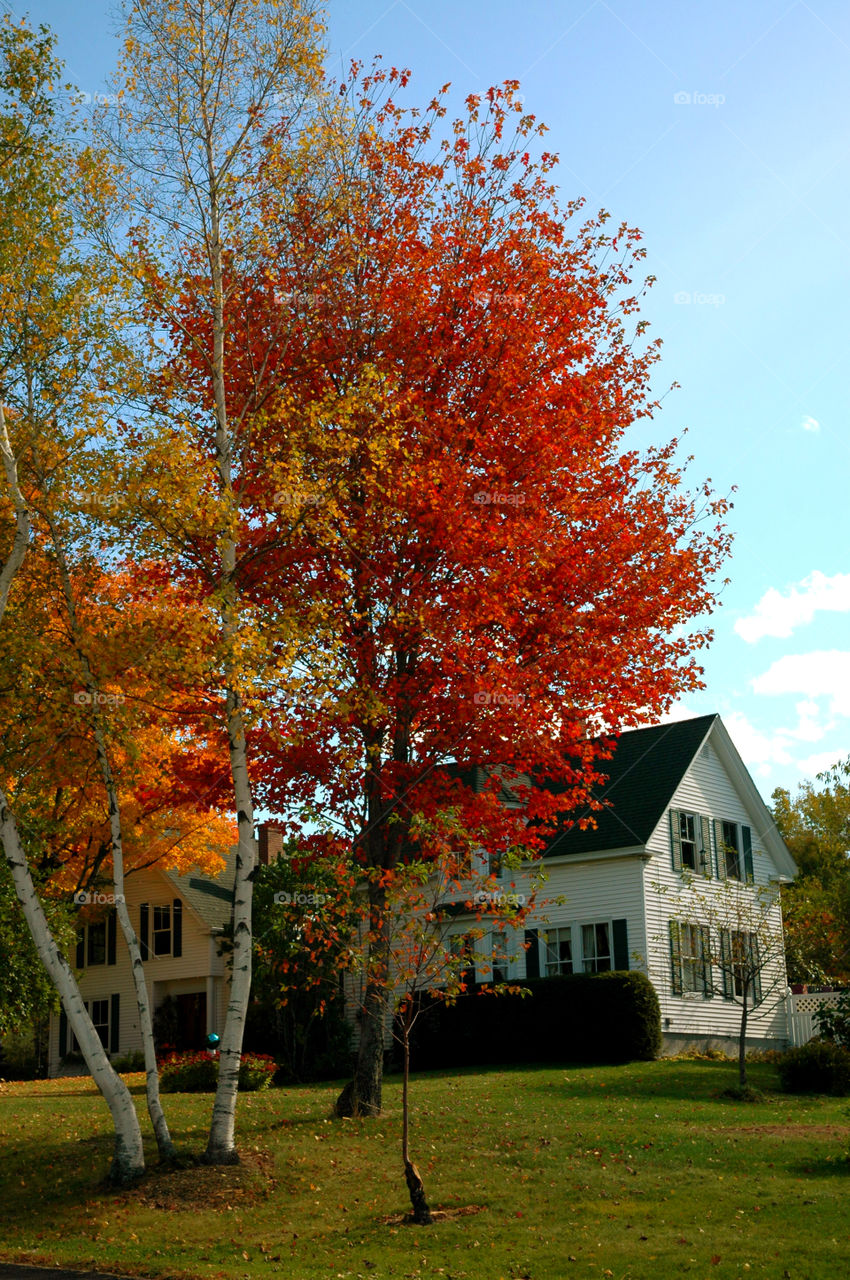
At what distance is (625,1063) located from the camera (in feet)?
76.4

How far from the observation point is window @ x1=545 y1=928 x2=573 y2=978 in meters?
26.9

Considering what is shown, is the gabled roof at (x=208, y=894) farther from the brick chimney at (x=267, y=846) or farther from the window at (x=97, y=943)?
the window at (x=97, y=943)

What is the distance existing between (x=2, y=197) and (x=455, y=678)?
28.3 feet

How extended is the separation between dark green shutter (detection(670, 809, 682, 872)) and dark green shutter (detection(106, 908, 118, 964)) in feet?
63.5

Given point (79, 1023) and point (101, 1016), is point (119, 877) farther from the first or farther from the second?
point (101, 1016)

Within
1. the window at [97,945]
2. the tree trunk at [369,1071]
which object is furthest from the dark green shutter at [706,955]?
the window at [97,945]

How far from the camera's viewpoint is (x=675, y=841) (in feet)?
90.5

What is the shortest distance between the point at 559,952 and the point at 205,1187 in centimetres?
1563

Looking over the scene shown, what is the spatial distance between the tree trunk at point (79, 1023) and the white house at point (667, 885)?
40.5ft

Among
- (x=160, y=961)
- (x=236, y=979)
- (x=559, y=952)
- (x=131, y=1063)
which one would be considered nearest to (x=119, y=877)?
(x=236, y=979)

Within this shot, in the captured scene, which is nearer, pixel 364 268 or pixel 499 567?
pixel 499 567

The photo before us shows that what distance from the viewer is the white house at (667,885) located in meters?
25.9

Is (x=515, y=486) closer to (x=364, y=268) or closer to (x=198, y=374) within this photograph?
(x=364, y=268)

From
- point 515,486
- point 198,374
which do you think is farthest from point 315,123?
point 515,486
